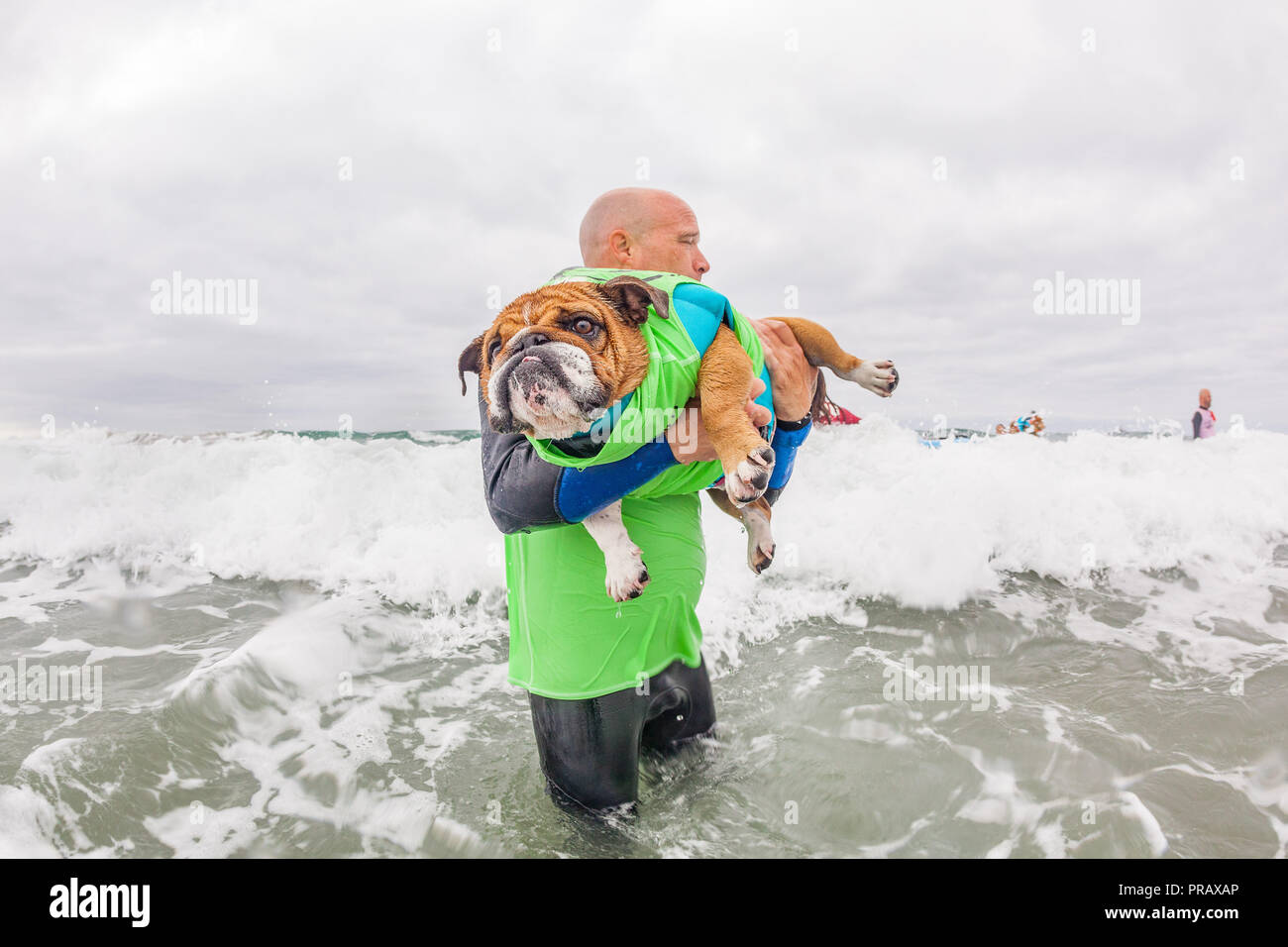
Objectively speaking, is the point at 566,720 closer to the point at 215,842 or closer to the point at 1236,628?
the point at 215,842

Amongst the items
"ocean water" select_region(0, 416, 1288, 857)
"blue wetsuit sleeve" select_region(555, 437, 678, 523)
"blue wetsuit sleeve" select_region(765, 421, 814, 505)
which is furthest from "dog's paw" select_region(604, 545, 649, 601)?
"ocean water" select_region(0, 416, 1288, 857)

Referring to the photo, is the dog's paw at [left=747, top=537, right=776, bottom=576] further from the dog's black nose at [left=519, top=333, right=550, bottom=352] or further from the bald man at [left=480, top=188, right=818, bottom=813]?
the dog's black nose at [left=519, top=333, right=550, bottom=352]

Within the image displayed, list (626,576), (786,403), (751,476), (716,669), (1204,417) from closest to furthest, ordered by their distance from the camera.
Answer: (751,476) < (626,576) < (786,403) < (716,669) < (1204,417)

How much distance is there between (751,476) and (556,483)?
0.54 metres

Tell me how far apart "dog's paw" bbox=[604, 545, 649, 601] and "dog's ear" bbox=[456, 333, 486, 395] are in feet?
2.17

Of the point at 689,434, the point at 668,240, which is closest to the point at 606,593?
the point at 689,434

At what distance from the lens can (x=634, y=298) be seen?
179 cm

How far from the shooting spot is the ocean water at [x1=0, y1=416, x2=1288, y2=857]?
113 inches

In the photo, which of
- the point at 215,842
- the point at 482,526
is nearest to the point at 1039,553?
the point at 482,526

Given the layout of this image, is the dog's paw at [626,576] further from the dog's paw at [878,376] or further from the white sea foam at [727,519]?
the white sea foam at [727,519]

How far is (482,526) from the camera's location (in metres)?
7.82

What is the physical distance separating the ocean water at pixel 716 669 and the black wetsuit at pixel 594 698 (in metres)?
0.18

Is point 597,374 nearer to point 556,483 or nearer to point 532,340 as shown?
point 532,340
